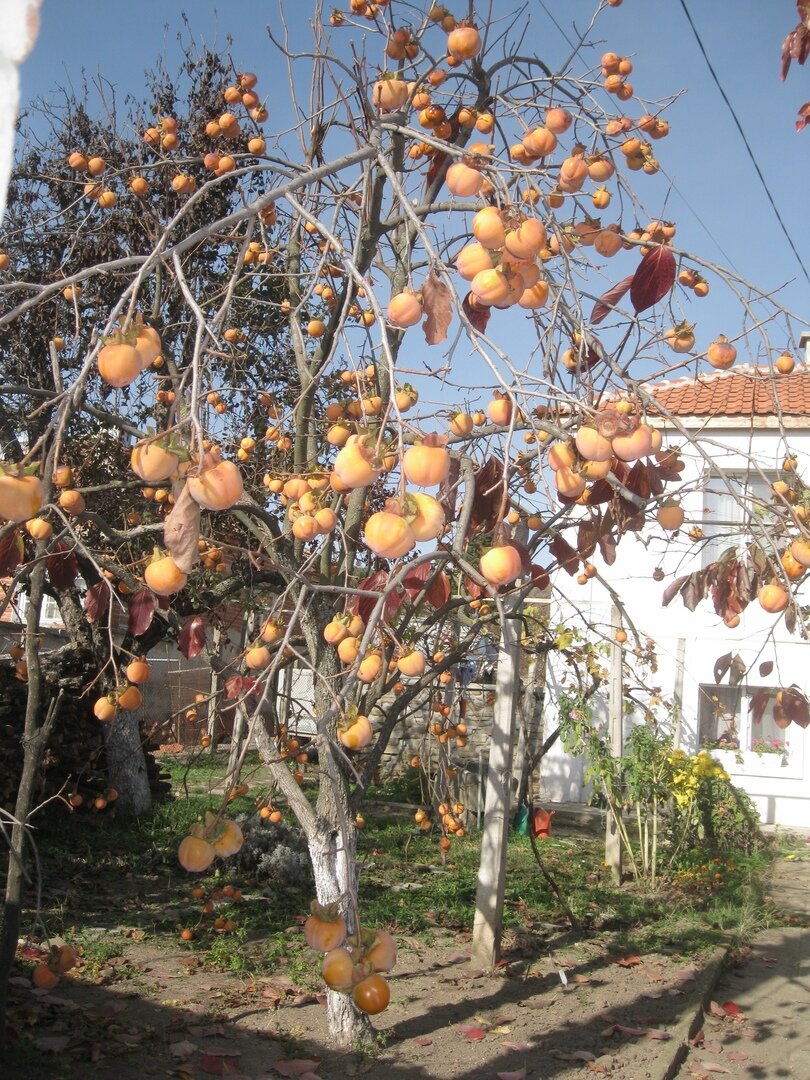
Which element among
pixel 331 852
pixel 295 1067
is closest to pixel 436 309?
pixel 331 852

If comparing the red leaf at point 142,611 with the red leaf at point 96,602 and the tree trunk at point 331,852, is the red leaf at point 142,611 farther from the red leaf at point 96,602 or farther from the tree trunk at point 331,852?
the tree trunk at point 331,852

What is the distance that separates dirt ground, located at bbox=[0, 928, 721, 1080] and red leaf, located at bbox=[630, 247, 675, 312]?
2.43m

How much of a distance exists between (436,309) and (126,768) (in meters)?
6.14

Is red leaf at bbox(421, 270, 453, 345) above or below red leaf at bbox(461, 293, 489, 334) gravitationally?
below

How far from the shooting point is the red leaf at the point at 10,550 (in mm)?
1903

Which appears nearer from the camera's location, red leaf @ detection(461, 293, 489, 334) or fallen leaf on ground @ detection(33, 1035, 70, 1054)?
red leaf @ detection(461, 293, 489, 334)

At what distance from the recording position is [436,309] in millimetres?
1654

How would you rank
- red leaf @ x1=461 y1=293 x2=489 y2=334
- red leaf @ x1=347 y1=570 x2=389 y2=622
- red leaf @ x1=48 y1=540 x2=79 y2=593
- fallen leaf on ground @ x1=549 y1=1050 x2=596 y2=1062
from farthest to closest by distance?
1. fallen leaf on ground @ x1=549 y1=1050 x2=596 y2=1062
2. red leaf @ x1=48 y1=540 x2=79 y2=593
3. red leaf @ x1=347 y1=570 x2=389 y2=622
4. red leaf @ x1=461 y1=293 x2=489 y2=334

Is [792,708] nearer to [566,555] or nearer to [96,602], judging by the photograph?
[566,555]

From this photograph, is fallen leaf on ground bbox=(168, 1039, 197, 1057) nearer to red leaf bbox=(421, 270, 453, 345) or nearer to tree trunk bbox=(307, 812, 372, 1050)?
tree trunk bbox=(307, 812, 372, 1050)

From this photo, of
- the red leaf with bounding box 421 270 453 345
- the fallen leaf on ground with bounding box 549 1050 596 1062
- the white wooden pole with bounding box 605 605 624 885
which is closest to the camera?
the red leaf with bounding box 421 270 453 345

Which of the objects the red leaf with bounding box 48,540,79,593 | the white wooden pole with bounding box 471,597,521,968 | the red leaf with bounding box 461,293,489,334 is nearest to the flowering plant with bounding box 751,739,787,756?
the white wooden pole with bounding box 471,597,521,968

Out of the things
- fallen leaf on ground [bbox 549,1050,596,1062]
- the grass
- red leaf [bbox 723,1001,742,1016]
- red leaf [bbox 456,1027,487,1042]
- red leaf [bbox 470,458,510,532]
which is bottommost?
red leaf [bbox 723,1001,742,1016]

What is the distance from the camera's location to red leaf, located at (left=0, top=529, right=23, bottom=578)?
1.90 metres
